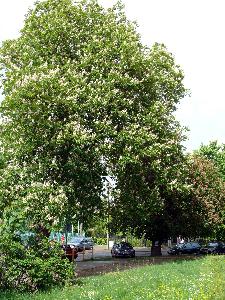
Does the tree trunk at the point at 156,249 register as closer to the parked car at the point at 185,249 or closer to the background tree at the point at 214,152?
the parked car at the point at 185,249

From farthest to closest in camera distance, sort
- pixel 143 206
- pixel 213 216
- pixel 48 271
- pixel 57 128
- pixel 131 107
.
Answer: pixel 213 216 → pixel 143 206 → pixel 131 107 → pixel 57 128 → pixel 48 271

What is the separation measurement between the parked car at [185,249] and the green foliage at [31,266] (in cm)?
3837

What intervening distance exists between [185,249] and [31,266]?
134ft

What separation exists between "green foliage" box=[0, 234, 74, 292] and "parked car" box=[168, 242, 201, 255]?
38.4 metres

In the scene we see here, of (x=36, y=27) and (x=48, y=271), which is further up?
(x=36, y=27)

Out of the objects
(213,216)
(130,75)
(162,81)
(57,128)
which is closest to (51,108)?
(57,128)

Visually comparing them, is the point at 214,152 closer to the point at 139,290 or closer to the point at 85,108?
the point at 85,108

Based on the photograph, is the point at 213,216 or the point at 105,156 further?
the point at 213,216

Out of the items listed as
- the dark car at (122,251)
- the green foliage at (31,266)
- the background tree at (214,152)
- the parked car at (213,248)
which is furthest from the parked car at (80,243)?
the green foliage at (31,266)

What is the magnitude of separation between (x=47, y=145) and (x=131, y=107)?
525cm

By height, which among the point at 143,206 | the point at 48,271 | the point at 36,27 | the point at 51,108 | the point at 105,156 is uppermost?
the point at 36,27

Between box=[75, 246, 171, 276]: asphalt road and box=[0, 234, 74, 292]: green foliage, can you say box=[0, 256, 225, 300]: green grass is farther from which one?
box=[75, 246, 171, 276]: asphalt road

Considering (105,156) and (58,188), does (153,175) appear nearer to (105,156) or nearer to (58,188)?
(105,156)

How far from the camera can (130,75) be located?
100 feet
